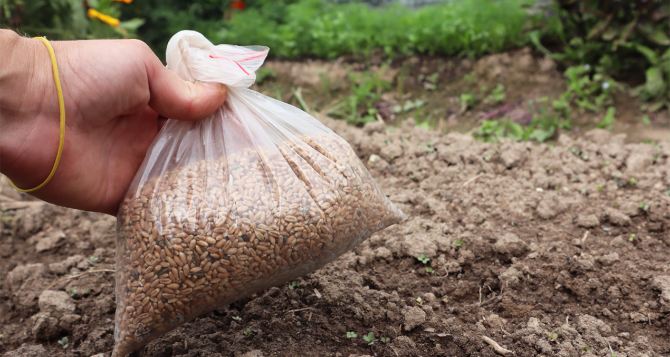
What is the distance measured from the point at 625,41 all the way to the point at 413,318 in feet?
9.83

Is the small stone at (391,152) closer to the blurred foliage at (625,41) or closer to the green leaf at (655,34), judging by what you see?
the blurred foliage at (625,41)

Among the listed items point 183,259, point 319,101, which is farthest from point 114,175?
point 319,101

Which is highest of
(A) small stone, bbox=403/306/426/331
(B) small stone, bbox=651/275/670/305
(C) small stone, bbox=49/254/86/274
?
(C) small stone, bbox=49/254/86/274

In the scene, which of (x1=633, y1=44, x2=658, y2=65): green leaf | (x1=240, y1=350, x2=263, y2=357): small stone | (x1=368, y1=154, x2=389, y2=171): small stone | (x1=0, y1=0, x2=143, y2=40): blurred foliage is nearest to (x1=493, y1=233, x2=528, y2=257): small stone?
(x1=368, y1=154, x2=389, y2=171): small stone

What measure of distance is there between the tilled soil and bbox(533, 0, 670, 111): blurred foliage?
1.12 m

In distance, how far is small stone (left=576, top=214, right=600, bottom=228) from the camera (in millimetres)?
2717

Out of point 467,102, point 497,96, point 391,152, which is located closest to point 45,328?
point 391,152

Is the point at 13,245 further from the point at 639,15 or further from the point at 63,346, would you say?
the point at 639,15

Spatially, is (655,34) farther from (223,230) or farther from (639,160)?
(223,230)

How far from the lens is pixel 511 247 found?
98.7 inches

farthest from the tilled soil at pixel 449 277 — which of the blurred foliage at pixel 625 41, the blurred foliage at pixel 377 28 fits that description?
the blurred foliage at pixel 377 28

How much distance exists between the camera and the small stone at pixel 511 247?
250 cm

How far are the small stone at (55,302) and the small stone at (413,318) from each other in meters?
1.12

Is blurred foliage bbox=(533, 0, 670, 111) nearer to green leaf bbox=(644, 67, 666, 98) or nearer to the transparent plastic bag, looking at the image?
green leaf bbox=(644, 67, 666, 98)
